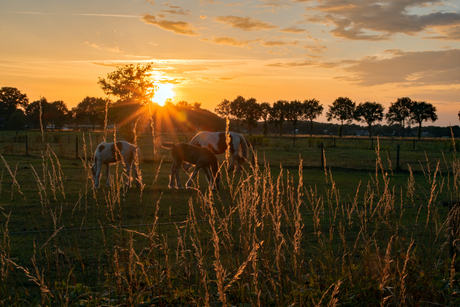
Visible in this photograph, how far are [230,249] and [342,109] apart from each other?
97.3 meters

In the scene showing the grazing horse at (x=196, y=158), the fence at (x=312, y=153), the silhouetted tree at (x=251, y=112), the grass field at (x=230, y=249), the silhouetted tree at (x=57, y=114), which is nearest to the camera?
the grass field at (x=230, y=249)

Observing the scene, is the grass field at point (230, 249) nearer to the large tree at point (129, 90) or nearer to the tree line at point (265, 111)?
the large tree at point (129, 90)

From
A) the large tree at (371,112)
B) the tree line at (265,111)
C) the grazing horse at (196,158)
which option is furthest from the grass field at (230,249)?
the large tree at (371,112)

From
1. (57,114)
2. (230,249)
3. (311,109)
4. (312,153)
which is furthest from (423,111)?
(230,249)

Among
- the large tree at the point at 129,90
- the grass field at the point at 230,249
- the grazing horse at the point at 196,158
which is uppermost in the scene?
the large tree at the point at 129,90

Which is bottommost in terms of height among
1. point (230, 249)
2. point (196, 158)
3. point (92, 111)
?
point (230, 249)

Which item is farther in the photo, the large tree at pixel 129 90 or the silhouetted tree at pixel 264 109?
the silhouetted tree at pixel 264 109

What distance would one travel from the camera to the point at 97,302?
2561mm

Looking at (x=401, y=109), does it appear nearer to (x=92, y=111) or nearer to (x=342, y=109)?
(x=342, y=109)

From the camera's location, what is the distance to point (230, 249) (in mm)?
2758

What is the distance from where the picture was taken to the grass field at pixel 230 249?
2.64 meters

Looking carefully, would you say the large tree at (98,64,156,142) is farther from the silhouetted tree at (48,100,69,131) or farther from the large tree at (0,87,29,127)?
the large tree at (0,87,29,127)

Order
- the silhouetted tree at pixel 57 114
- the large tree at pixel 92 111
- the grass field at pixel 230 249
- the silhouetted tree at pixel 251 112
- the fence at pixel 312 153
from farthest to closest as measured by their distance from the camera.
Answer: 1. the silhouetted tree at pixel 251 112
2. the silhouetted tree at pixel 57 114
3. the large tree at pixel 92 111
4. the fence at pixel 312 153
5. the grass field at pixel 230 249

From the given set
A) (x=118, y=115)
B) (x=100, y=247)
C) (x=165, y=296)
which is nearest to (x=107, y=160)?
(x=100, y=247)
